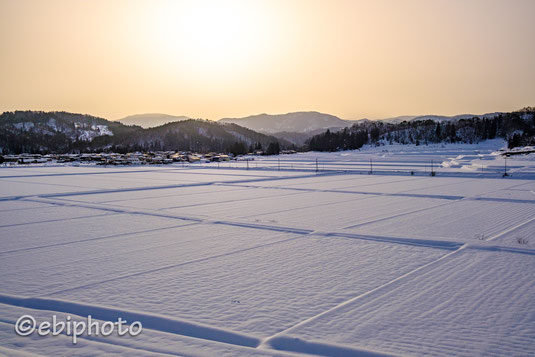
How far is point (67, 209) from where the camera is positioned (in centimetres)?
1688

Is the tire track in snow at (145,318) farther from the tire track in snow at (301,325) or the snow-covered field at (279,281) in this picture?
the tire track in snow at (301,325)

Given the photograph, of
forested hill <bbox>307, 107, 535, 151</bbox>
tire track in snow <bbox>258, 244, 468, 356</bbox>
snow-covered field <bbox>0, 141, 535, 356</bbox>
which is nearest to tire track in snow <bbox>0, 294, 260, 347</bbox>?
snow-covered field <bbox>0, 141, 535, 356</bbox>

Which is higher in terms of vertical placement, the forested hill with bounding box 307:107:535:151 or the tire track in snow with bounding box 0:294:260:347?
the forested hill with bounding box 307:107:535:151

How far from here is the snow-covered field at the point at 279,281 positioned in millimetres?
4965

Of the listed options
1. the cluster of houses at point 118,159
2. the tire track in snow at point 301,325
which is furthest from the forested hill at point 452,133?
the tire track in snow at point 301,325

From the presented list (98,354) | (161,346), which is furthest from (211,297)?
(98,354)

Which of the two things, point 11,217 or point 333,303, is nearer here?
point 333,303

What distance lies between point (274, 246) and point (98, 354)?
18.6ft

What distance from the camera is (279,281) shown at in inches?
283

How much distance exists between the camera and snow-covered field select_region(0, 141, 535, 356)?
4.96 m

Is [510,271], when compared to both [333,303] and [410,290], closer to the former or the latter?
[410,290]

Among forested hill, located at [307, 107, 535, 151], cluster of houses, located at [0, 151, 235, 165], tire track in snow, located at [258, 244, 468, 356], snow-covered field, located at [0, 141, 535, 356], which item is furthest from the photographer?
forested hill, located at [307, 107, 535, 151]

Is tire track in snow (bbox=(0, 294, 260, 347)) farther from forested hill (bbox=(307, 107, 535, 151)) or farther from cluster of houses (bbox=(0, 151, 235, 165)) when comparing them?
forested hill (bbox=(307, 107, 535, 151))

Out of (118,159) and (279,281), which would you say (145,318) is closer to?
(279,281)
